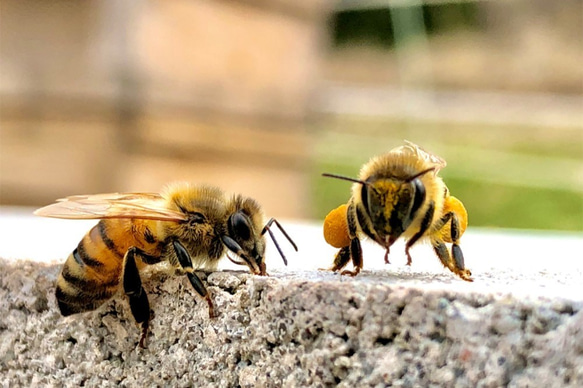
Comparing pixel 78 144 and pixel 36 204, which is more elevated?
pixel 78 144

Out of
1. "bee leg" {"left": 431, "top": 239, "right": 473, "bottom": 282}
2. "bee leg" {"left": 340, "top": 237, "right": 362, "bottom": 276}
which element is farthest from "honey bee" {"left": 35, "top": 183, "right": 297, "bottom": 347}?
"bee leg" {"left": 431, "top": 239, "right": 473, "bottom": 282}

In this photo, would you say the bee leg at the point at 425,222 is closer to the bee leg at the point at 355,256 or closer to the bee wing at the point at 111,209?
the bee leg at the point at 355,256

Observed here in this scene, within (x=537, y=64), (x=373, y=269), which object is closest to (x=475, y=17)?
(x=537, y=64)

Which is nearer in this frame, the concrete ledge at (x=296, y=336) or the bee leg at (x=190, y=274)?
the concrete ledge at (x=296, y=336)

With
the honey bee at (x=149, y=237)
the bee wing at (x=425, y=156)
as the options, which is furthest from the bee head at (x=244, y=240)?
the bee wing at (x=425, y=156)

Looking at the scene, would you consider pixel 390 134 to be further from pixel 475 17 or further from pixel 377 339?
pixel 377 339

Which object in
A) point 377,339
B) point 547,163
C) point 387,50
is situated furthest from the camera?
point 387,50
